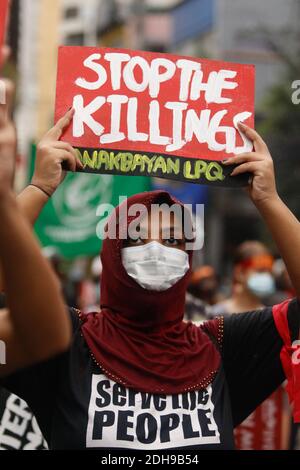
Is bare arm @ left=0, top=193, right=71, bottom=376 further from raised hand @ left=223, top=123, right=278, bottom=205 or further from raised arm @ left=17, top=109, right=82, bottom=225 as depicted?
raised hand @ left=223, top=123, right=278, bottom=205

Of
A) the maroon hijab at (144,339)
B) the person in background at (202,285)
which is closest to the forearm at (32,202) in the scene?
the maroon hijab at (144,339)

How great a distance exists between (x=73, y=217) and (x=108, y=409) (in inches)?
266

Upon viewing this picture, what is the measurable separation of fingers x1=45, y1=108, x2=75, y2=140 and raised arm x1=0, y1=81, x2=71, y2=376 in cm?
102

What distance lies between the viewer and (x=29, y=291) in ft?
6.95

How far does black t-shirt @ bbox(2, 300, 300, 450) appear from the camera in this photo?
2990mm

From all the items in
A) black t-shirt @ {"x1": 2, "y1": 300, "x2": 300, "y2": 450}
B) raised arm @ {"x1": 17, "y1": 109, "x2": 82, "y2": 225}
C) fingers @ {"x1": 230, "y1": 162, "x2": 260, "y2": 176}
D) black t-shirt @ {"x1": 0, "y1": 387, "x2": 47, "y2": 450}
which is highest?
fingers @ {"x1": 230, "y1": 162, "x2": 260, "y2": 176}

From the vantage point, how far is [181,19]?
35938 mm

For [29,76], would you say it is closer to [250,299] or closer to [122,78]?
[250,299]

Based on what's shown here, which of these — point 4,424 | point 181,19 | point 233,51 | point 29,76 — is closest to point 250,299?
point 4,424

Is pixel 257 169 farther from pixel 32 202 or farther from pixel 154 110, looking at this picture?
pixel 32 202

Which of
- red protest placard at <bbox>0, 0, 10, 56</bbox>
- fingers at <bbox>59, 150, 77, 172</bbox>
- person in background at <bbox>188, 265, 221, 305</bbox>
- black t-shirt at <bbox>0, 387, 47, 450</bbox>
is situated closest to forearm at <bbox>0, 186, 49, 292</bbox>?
fingers at <bbox>59, 150, 77, 172</bbox>

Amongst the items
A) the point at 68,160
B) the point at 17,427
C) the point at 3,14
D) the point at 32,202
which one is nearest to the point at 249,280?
the point at 17,427

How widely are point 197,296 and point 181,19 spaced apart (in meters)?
29.8

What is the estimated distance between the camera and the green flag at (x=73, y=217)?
377 inches
